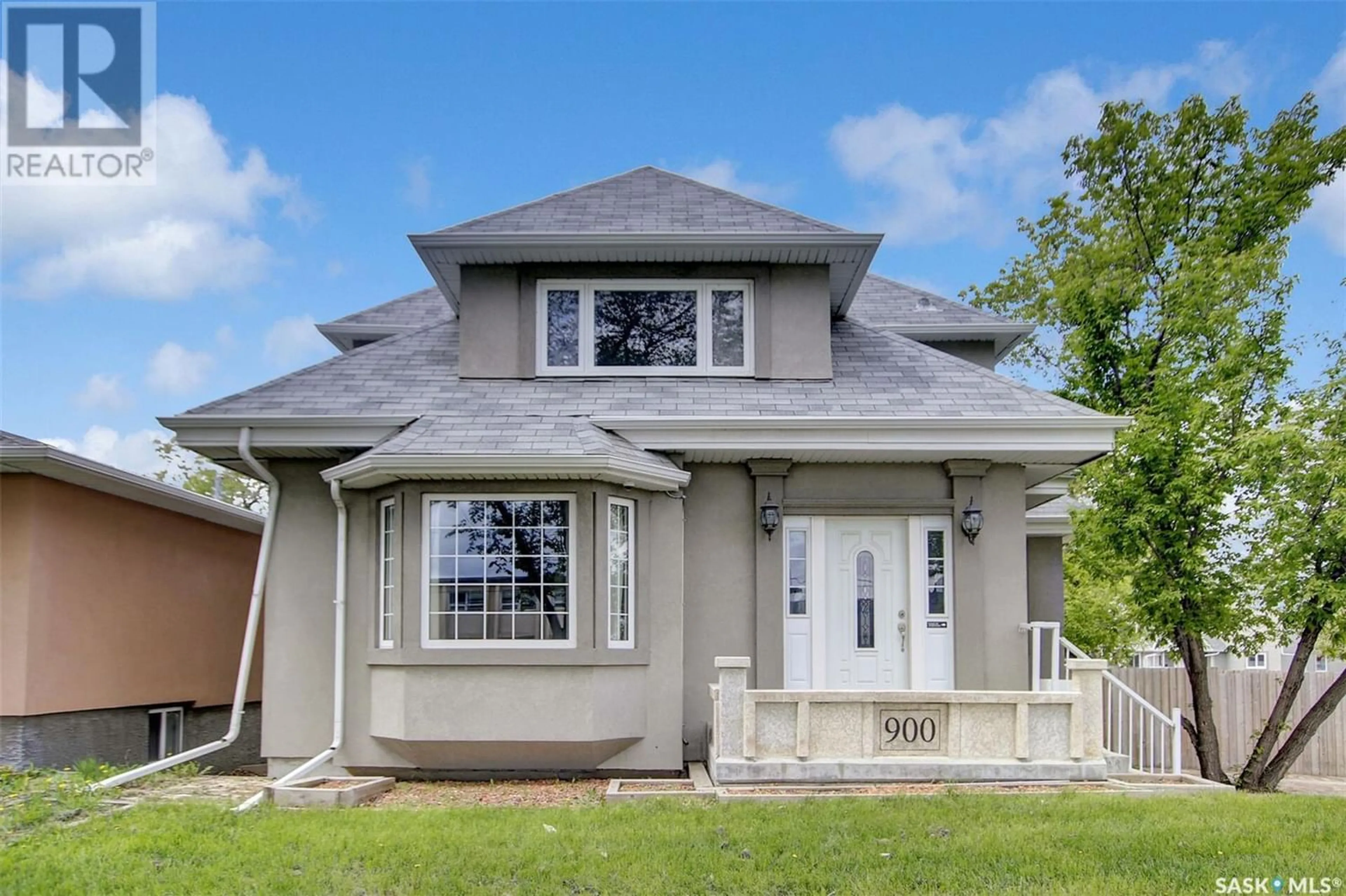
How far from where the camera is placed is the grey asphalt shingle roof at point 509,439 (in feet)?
31.4

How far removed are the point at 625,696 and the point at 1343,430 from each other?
9952 mm

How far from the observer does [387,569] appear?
1017 centimetres

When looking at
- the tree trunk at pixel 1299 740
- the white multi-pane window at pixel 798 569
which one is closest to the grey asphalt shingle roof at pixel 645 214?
the white multi-pane window at pixel 798 569

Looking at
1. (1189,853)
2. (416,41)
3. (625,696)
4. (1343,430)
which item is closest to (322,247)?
(416,41)

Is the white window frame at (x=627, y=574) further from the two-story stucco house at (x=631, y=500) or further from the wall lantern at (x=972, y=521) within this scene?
the wall lantern at (x=972, y=521)

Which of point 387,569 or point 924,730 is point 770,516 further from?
point 387,569

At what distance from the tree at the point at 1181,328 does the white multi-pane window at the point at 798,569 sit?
19.3 feet

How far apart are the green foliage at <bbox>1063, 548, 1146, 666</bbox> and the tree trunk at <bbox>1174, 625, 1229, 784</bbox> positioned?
13.5ft

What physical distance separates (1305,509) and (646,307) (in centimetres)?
916

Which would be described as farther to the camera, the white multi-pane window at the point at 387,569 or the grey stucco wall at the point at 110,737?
the grey stucco wall at the point at 110,737

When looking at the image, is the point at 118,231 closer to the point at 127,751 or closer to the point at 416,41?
the point at 416,41

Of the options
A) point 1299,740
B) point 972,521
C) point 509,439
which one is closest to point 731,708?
point 509,439

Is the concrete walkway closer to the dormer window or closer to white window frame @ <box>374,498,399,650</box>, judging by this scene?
the dormer window

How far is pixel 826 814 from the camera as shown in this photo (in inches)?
295
